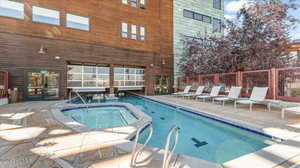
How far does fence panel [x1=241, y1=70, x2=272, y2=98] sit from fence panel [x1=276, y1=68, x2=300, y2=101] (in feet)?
1.21

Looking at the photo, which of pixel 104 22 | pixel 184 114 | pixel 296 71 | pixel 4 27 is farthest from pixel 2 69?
pixel 296 71

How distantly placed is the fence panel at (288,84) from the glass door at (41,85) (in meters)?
12.4

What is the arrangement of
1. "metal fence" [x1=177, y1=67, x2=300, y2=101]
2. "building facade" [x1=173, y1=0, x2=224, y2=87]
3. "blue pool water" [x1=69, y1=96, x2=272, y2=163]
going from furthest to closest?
"building facade" [x1=173, y1=0, x2=224, y2=87] < "metal fence" [x1=177, y1=67, x2=300, y2=101] < "blue pool water" [x1=69, y1=96, x2=272, y2=163]

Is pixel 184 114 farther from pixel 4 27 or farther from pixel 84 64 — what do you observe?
pixel 4 27

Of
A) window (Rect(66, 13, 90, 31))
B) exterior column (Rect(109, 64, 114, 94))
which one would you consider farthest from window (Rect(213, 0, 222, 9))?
window (Rect(66, 13, 90, 31))

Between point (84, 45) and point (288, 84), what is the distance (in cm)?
1198

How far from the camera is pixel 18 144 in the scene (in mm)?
2732

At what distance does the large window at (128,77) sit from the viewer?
1298cm

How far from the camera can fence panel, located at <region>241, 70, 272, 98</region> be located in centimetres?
672

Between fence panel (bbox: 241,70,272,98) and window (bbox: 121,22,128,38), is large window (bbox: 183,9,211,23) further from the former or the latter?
fence panel (bbox: 241,70,272,98)

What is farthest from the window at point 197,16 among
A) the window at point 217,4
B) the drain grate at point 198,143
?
the drain grate at point 198,143

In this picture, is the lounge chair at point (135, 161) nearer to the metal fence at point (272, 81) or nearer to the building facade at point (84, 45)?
the metal fence at point (272, 81)

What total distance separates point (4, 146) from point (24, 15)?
951 cm

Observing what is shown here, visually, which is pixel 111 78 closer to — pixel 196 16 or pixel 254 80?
pixel 254 80
